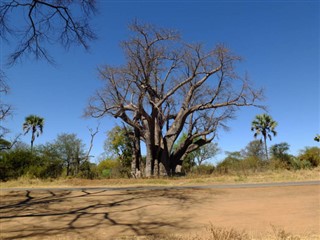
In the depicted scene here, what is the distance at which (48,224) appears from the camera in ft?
26.1

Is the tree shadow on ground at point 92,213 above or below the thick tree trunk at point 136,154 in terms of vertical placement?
below

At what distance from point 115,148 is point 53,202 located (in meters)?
41.3

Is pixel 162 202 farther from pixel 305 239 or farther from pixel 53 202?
pixel 305 239

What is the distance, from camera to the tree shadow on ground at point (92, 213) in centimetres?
719

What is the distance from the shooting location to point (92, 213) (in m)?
9.23

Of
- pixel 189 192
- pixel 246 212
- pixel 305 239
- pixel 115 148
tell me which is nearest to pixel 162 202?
pixel 189 192

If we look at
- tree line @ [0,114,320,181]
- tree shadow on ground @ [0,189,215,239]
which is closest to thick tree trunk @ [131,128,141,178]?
tree line @ [0,114,320,181]

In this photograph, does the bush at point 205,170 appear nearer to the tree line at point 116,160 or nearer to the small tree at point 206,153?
the tree line at point 116,160

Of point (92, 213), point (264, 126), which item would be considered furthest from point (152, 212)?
point (264, 126)

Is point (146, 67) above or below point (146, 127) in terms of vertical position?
above

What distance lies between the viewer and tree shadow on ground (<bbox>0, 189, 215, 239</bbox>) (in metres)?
7.19

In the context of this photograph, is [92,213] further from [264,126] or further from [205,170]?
[264,126]

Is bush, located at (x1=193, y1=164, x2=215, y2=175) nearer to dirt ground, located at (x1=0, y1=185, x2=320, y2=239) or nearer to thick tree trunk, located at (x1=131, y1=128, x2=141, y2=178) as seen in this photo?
thick tree trunk, located at (x1=131, y1=128, x2=141, y2=178)

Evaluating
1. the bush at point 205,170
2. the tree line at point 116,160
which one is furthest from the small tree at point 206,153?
the bush at point 205,170
